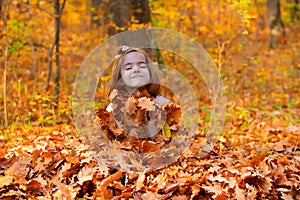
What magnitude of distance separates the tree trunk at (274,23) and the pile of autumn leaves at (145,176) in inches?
475

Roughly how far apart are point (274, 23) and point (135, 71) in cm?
1260

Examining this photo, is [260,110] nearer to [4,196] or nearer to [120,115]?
[120,115]

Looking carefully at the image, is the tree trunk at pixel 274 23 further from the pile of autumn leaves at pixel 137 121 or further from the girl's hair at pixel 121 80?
the pile of autumn leaves at pixel 137 121

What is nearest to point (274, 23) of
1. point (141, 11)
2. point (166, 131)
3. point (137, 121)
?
point (141, 11)

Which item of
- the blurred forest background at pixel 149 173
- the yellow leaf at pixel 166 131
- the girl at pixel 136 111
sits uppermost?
the girl at pixel 136 111

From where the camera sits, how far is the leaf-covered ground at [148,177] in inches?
122

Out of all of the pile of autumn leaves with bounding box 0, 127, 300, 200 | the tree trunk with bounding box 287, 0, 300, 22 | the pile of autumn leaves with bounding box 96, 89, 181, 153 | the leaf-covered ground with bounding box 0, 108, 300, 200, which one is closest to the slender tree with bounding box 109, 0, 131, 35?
the pile of autumn leaves with bounding box 96, 89, 181, 153

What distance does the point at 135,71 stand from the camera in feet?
12.8

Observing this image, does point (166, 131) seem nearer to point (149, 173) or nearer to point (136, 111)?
point (136, 111)

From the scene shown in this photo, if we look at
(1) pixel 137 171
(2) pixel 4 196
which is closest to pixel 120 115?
(1) pixel 137 171

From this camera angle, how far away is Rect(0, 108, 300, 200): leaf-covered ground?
3096mm

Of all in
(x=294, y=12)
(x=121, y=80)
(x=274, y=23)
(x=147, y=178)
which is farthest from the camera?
(x=294, y=12)

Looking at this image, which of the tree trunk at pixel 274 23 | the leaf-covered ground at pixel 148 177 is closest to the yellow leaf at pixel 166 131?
the leaf-covered ground at pixel 148 177

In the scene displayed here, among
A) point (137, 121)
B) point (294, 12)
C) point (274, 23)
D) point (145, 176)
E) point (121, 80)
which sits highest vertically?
point (294, 12)
